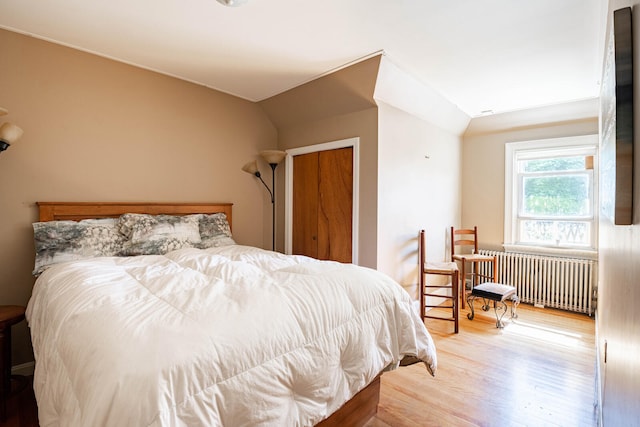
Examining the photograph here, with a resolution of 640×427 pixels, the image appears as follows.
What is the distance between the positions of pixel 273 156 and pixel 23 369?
280 centimetres

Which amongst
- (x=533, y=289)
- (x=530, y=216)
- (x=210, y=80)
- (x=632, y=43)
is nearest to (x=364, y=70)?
(x=210, y=80)

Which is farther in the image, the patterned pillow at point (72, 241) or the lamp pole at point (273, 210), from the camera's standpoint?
the lamp pole at point (273, 210)

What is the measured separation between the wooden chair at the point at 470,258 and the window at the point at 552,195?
17.8 inches

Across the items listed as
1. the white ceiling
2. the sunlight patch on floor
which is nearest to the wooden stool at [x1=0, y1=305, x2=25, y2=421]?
the white ceiling

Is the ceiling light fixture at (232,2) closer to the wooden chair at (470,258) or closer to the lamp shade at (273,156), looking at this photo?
the lamp shade at (273,156)

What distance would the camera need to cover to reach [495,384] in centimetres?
207

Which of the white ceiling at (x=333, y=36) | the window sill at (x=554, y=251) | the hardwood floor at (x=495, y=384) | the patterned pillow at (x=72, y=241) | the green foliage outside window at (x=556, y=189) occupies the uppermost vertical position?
the white ceiling at (x=333, y=36)

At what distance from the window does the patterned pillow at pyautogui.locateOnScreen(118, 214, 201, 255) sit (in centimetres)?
392

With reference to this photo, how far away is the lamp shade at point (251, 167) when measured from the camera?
3479 millimetres

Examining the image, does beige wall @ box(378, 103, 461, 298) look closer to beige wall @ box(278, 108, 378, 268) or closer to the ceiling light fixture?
beige wall @ box(278, 108, 378, 268)

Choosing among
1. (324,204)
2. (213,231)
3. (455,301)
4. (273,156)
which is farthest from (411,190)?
(213,231)

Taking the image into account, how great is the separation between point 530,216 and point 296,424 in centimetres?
406

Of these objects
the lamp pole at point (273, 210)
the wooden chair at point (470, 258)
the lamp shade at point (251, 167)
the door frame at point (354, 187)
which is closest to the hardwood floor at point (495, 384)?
the wooden chair at point (470, 258)

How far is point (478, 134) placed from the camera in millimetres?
4230
